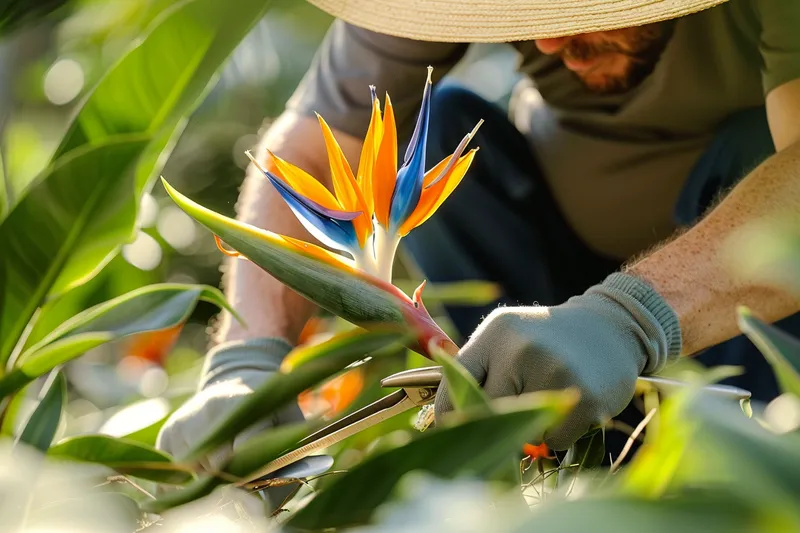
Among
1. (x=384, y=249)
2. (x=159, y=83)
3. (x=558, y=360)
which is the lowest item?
(x=558, y=360)

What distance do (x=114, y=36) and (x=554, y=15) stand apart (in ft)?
3.80

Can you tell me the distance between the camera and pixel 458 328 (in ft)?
4.54

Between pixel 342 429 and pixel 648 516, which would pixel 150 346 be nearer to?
pixel 342 429

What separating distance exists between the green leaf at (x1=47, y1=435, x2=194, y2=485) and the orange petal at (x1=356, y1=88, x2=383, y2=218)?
20 cm

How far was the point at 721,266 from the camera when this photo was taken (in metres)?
0.77

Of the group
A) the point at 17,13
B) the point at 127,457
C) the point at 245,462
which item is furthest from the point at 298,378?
the point at 17,13

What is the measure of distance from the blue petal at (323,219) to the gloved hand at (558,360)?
107mm

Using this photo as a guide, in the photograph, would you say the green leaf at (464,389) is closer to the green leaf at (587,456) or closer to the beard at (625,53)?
the green leaf at (587,456)

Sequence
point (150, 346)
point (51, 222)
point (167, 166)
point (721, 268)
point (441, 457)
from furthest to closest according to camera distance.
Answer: point (167, 166) < point (150, 346) < point (721, 268) < point (51, 222) < point (441, 457)

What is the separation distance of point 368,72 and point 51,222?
594 mm

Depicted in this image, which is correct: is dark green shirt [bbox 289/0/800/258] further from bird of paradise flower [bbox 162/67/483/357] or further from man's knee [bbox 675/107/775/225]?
bird of paradise flower [bbox 162/67/483/357]

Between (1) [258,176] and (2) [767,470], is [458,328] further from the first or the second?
(2) [767,470]

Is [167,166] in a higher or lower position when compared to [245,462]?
lower

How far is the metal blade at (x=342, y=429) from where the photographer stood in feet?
1.79
